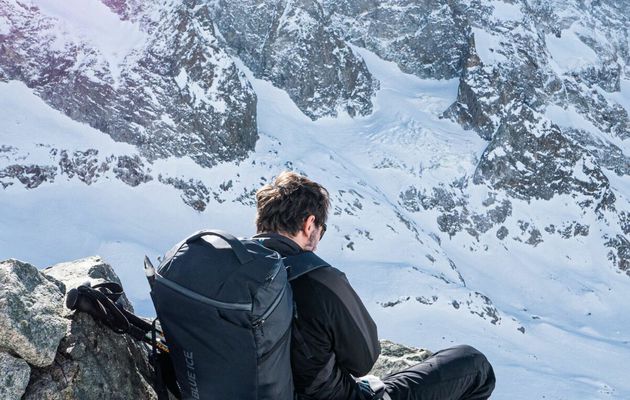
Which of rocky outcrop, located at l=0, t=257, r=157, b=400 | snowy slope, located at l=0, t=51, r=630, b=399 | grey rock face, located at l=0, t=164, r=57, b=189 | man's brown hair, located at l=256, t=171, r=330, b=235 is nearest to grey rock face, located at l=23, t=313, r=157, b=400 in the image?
rocky outcrop, located at l=0, t=257, r=157, b=400

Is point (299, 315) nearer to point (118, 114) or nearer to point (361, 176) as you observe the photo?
point (118, 114)

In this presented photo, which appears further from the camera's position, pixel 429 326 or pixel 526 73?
pixel 526 73

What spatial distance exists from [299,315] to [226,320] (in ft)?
1.82

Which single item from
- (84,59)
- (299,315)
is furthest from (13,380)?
(84,59)

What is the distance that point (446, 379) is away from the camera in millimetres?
4609

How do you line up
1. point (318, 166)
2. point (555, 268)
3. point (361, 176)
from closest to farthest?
1. point (318, 166)
2. point (361, 176)
3. point (555, 268)

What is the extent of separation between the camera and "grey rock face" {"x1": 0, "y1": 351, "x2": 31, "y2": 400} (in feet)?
10.9

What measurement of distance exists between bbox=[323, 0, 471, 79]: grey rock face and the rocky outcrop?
9588 centimetres

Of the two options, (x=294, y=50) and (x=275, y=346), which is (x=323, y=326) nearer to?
(x=275, y=346)

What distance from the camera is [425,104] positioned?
86250 millimetres

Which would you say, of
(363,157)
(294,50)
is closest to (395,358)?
(363,157)

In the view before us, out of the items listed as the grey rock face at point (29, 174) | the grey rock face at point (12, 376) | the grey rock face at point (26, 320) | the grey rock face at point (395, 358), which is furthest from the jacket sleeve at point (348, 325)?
the grey rock face at point (29, 174)

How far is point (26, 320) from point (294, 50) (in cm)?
8142

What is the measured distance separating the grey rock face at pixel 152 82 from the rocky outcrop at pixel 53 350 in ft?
174
